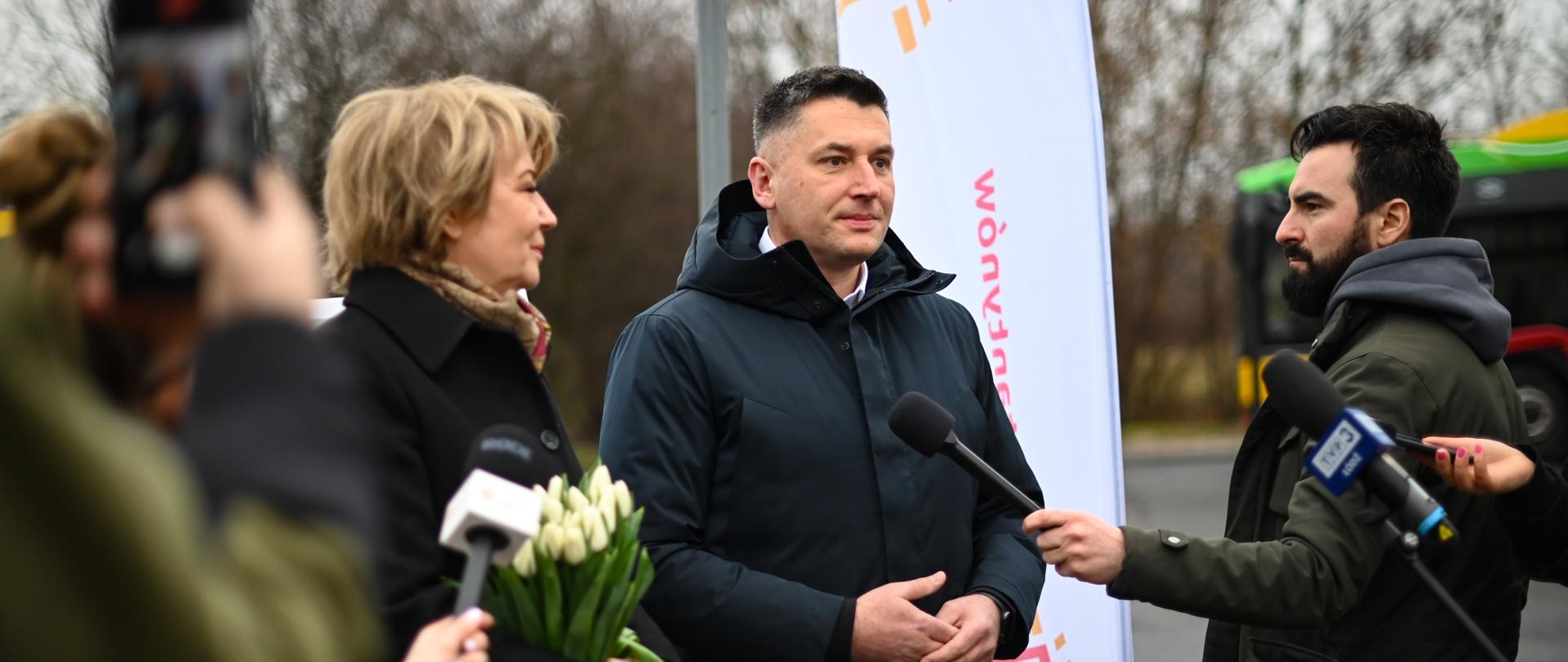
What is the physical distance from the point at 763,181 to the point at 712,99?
3.07 ft

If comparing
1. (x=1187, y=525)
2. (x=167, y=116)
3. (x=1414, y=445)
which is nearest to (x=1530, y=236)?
(x=1187, y=525)

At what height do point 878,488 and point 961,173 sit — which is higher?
point 961,173

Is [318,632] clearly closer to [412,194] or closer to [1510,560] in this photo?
[412,194]

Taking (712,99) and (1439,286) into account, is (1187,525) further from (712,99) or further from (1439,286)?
(1439,286)

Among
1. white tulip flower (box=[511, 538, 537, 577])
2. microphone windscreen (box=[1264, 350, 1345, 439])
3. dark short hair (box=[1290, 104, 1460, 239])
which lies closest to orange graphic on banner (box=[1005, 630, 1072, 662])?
dark short hair (box=[1290, 104, 1460, 239])

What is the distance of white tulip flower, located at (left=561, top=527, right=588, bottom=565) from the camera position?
2.04m

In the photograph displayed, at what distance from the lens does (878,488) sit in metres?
3.16

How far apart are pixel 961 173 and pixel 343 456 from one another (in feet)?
11.4

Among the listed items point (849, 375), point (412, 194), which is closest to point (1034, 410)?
point (849, 375)

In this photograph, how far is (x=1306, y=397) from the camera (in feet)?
7.76

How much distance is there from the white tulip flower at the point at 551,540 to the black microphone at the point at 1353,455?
1163mm

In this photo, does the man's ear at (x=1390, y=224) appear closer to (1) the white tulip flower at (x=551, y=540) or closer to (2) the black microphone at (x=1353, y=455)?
(2) the black microphone at (x=1353, y=455)

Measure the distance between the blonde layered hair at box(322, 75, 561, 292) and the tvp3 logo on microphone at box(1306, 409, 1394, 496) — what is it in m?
1.42

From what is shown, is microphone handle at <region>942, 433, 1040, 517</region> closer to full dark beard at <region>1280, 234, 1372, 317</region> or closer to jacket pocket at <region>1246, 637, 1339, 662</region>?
jacket pocket at <region>1246, 637, 1339, 662</region>
